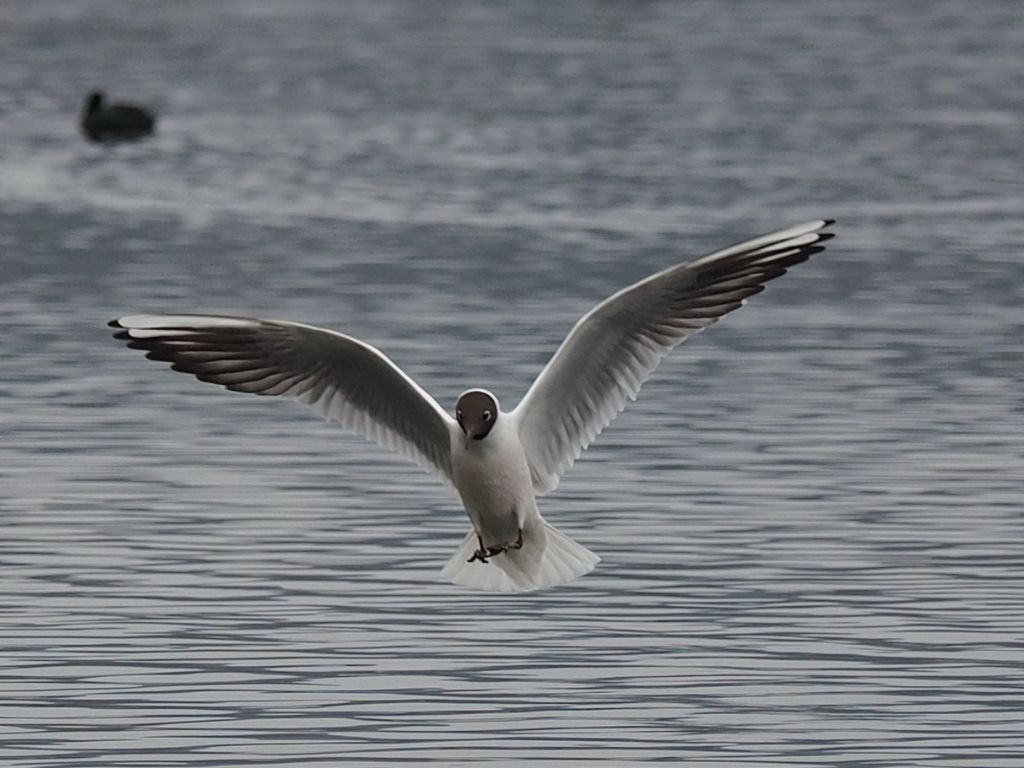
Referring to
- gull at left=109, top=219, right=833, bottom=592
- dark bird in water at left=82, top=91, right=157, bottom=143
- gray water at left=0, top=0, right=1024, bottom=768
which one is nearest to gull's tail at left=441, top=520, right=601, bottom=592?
gull at left=109, top=219, right=833, bottom=592

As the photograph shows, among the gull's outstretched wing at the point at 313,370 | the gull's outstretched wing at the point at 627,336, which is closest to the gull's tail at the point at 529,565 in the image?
the gull's outstretched wing at the point at 627,336

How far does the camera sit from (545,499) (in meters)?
16.6

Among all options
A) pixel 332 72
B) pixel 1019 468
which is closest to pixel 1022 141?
pixel 332 72

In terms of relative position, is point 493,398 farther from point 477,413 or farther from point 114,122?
point 114,122

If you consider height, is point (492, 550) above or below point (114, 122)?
above

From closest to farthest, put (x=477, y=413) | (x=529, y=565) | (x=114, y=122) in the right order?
(x=477, y=413), (x=529, y=565), (x=114, y=122)

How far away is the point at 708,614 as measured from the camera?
13.4 meters

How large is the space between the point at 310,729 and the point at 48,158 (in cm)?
2996

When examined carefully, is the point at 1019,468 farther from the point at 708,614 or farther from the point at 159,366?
the point at 159,366

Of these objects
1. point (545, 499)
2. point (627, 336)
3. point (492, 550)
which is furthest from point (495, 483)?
point (545, 499)

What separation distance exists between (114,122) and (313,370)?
29.0 m

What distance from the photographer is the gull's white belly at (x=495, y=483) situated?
12.5 metres

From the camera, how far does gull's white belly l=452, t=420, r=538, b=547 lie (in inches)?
493

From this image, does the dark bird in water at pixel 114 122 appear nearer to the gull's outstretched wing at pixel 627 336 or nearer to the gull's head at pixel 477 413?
the gull's outstretched wing at pixel 627 336
